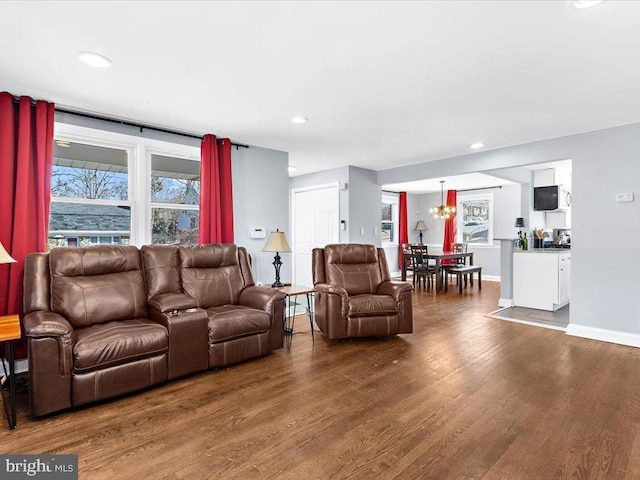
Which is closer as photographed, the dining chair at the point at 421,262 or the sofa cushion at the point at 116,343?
the sofa cushion at the point at 116,343

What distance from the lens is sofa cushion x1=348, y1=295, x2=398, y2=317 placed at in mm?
3670

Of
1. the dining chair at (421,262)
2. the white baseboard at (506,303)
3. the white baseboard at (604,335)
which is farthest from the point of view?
the dining chair at (421,262)

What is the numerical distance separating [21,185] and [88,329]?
136 cm

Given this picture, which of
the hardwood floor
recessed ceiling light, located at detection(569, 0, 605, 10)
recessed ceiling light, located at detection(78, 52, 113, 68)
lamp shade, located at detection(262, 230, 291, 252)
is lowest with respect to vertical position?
the hardwood floor

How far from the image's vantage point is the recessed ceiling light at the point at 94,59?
2246 mm

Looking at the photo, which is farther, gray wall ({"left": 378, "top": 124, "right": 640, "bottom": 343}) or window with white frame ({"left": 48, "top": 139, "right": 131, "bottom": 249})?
gray wall ({"left": 378, "top": 124, "right": 640, "bottom": 343})

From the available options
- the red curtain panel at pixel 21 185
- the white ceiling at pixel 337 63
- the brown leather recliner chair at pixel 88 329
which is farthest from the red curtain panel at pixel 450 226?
the red curtain panel at pixel 21 185

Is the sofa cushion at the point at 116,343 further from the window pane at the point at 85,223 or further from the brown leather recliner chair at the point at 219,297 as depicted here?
the window pane at the point at 85,223

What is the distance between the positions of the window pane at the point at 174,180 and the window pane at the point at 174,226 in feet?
0.42

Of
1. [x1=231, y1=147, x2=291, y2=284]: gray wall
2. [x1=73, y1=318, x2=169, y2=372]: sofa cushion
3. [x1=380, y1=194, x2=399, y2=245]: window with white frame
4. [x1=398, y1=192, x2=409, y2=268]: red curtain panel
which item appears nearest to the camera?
[x1=73, y1=318, x2=169, y2=372]: sofa cushion

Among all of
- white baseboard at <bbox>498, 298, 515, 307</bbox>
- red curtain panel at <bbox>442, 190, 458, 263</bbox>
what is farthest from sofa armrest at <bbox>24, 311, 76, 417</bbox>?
red curtain panel at <bbox>442, 190, 458, 263</bbox>

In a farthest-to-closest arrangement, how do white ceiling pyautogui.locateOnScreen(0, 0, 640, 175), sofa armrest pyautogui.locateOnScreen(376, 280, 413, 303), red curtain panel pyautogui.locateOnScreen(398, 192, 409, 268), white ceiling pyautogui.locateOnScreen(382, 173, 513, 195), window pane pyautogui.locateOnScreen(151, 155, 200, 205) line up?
red curtain panel pyautogui.locateOnScreen(398, 192, 409, 268)
white ceiling pyautogui.locateOnScreen(382, 173, 513, 195)
window pane pyautogui.locateOnScreen(151, 155, 200, 205)
sofa armrest pyautogui.locateOnScreen(376, 280, 413, 303)
white ceiling pyautogui.locateOnScreen(0, 0, 640, 175)

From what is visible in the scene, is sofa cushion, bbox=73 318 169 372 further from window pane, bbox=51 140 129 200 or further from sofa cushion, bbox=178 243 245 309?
window pane, bbox=51 140 129 200

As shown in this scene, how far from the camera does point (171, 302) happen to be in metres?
2.96
